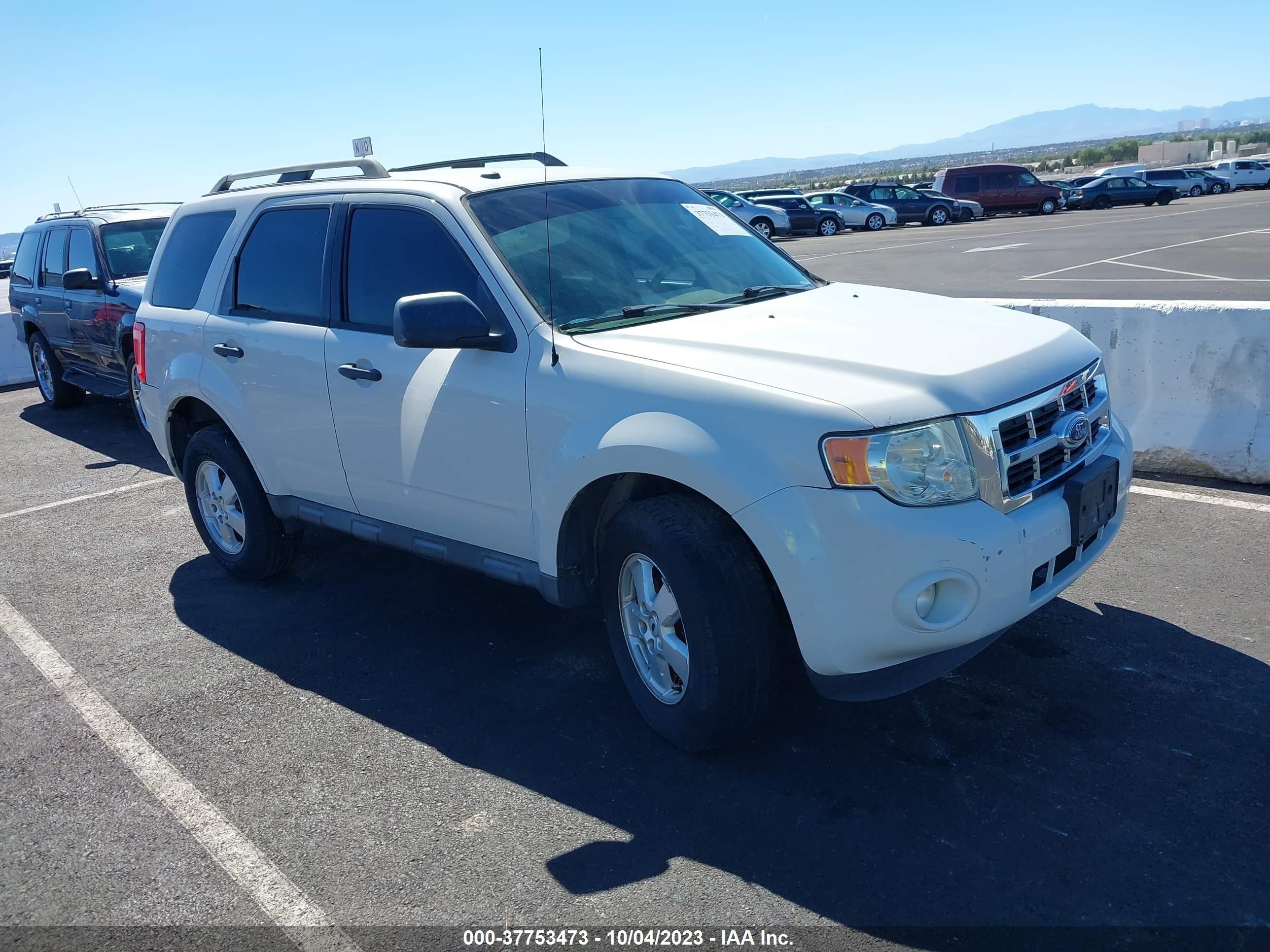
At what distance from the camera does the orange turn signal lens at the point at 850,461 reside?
299 centimetres

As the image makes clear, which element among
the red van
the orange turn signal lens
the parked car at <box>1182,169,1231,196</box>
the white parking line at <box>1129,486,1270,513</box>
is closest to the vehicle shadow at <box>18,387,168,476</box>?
the orange turn signal lens

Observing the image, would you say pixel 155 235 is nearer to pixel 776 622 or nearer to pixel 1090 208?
pixel 776 622

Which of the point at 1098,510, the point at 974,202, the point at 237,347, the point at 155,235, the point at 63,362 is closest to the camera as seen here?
the point at 1098,510

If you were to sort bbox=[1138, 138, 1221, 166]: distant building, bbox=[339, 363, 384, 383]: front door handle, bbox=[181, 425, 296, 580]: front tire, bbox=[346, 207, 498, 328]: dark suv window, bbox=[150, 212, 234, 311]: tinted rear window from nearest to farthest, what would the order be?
bbox=[346, 207, 498, 328]: dark suv window < bbox=[339, 363, 384, 383]: front door handle < bbox=[181, 425, 296, 580]: front tire < bbox=[150, 212, 234, 311]: tinted rear window < bbox=[1138, 138, 1221, 166]: distant building

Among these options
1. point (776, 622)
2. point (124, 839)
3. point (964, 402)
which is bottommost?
point (124, 839)

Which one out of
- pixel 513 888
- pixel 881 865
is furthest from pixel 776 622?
pixel 513 888

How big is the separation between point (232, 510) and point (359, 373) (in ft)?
5.36

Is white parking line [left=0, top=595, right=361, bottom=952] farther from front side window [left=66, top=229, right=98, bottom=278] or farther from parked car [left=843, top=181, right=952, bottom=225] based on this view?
parked car [left=843, top=181, right=952, bottom=225]

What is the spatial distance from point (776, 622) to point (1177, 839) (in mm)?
1285

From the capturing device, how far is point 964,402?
122 inches

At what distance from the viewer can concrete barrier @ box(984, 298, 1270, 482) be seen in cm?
584

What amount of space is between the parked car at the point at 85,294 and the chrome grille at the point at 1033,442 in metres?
7.32

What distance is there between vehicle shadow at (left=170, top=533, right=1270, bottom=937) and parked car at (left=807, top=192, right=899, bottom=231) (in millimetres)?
34741

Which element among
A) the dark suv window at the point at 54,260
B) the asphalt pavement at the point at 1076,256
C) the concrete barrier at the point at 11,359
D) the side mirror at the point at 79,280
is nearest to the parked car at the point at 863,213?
the asphalt pavement at the point at 1076,256
